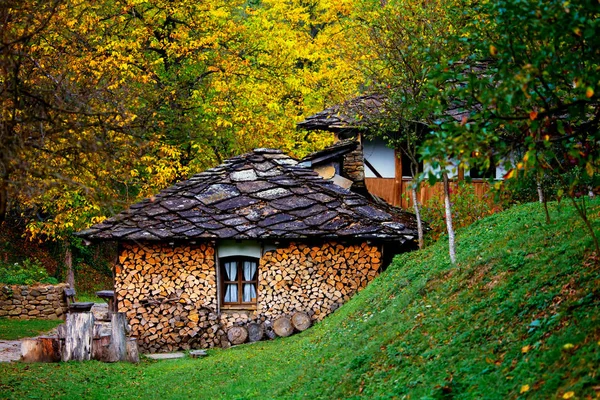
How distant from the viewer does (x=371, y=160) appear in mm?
21969

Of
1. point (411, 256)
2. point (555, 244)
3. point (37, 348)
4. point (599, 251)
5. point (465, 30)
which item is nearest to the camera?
point (599, 251)

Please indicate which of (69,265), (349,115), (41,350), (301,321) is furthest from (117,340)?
(69,265)

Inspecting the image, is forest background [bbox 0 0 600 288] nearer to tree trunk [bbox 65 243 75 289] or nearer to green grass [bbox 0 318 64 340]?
tree trunk [bbox 65 243 75 289]

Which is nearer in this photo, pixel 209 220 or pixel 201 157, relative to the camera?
pixel 209 220

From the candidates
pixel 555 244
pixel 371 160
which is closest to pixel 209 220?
pixel 371 160

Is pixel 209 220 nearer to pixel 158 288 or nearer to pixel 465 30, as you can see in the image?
pixel 158 288

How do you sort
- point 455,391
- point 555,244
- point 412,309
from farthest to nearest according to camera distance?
point 412,309
point 555,244
point 455,391

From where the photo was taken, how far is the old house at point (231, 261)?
17.5 metres

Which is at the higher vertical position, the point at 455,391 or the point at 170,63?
the point at 170,63

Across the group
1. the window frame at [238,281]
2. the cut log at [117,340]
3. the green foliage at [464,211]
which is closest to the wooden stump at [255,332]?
the window frame at [238,281]

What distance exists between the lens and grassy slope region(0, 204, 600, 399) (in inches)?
274

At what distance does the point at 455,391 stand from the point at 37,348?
9637 millimetres

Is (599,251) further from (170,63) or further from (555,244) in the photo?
(170,63)

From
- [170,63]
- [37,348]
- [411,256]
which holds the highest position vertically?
[170,63]
